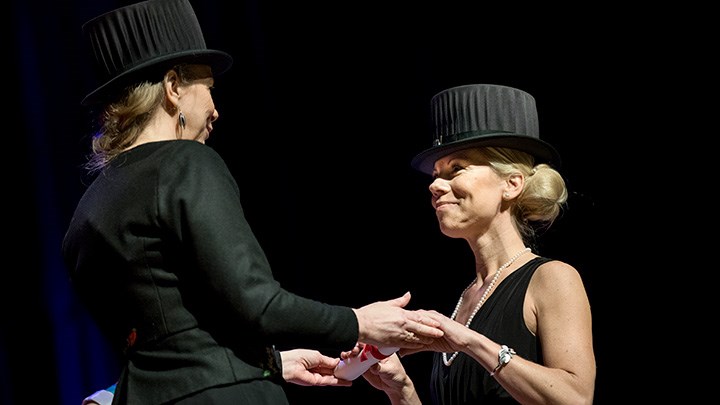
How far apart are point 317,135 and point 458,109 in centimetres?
132

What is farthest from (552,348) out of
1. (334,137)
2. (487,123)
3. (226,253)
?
(334,137)

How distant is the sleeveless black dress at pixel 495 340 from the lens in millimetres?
2352

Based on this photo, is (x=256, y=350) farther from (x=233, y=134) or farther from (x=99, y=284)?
(x=233, y=134)

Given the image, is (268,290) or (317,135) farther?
(317,135)

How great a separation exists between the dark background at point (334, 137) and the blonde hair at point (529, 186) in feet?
2.75

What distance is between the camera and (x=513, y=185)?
8.57 ft

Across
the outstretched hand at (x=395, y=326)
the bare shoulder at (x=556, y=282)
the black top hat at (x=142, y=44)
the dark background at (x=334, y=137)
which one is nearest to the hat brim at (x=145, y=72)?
the black top hat at (x=142, y=44)

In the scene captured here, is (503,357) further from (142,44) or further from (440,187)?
(142,44)

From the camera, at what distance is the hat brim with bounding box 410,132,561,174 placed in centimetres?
260

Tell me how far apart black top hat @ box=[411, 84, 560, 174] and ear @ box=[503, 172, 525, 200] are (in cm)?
10

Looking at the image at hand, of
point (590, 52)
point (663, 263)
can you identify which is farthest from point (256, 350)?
point (590, 52)

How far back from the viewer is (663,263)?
331cm

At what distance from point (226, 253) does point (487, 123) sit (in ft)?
3.87

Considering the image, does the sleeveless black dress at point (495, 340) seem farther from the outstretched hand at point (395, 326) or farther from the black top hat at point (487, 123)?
Answer: the black top hat at point (487, 123)
